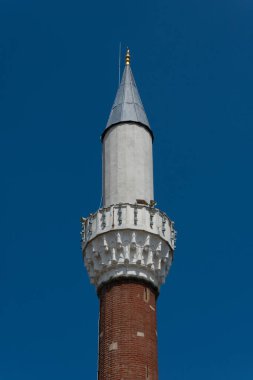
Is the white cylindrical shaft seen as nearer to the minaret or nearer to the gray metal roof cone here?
the minaret

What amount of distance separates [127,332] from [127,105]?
9.23 metres

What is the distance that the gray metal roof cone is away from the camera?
96.0 feet

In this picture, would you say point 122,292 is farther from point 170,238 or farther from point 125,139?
point 125,139

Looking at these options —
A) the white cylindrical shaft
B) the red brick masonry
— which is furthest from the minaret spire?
the red brick masonry

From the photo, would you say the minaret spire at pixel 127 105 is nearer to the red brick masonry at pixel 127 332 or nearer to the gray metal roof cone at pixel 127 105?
the gray metal roof cone at pixel 127 105

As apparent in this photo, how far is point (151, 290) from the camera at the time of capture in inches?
1027

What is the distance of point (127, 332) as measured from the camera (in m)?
24.5

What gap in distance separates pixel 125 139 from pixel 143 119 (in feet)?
4.69

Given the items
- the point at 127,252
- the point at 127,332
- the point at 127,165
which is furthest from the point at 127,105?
the point at 127,332

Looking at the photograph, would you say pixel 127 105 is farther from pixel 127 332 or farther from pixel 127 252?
pixel 127 332

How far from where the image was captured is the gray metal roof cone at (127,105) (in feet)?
96.0

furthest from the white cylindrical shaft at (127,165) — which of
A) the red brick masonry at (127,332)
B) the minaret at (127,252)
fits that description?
the red brick masonry at (127,332)

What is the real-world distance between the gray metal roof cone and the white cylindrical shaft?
289 millimetres

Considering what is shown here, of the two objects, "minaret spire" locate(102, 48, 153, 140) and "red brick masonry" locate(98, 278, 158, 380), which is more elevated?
"minaret spire" locate(102, 48, 153, 140)
